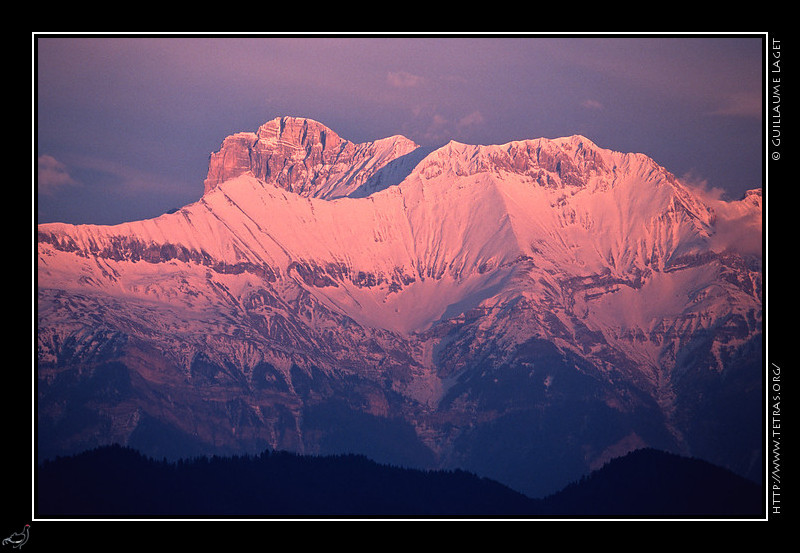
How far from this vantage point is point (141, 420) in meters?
124

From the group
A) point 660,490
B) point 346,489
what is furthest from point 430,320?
point 660,490

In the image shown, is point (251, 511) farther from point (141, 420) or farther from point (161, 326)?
point (161, 326)

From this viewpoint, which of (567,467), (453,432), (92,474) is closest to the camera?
(92,474)

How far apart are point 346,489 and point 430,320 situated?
54.8 meters

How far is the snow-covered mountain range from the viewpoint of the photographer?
12500 centimetres

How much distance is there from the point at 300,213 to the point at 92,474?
253 ft

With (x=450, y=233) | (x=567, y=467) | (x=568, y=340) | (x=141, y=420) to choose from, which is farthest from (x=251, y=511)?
(x=450, y=233)

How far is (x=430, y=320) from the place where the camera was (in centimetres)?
16438
